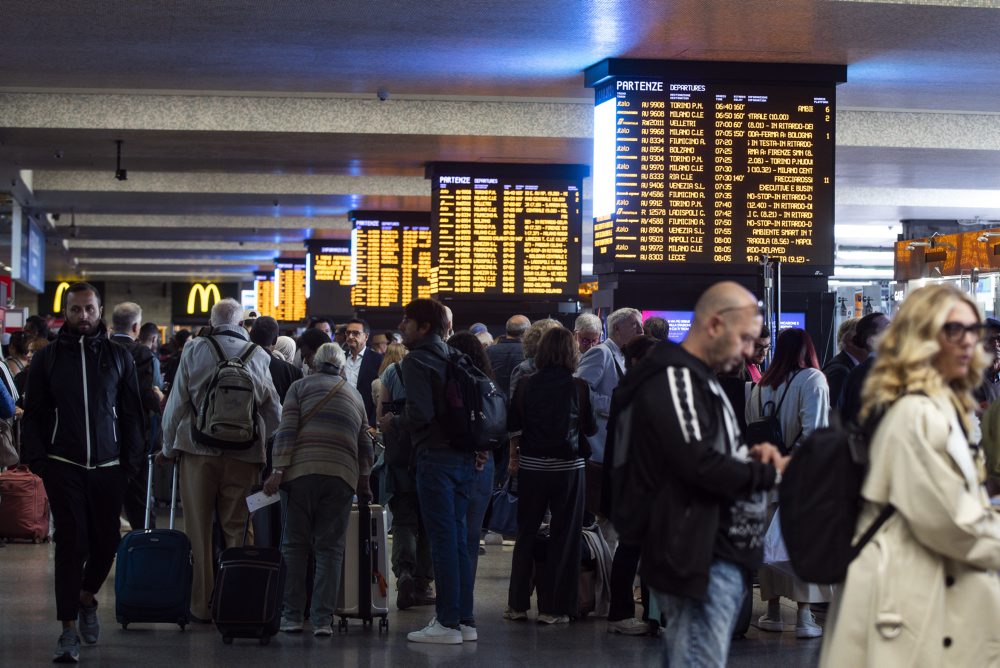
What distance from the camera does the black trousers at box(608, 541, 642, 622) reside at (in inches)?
288

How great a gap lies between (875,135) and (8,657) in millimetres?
10023

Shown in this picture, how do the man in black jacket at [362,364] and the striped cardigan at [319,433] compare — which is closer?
the striped cardigan at [319,433]

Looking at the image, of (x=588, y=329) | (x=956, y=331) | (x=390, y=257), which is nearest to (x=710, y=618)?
(x=956, y=331)

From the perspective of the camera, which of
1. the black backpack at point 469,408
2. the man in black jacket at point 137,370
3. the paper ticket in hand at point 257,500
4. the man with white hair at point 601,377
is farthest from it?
the man in black jacket at point 137,370

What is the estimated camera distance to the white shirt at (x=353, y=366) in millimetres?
11852

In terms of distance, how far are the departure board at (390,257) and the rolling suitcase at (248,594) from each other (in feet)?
42.0

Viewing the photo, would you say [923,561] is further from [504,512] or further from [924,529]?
[504,512]

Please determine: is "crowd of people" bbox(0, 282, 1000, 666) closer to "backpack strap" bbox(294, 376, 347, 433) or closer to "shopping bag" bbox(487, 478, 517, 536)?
"backpack strap" bbox(294, 376, 347, 433)

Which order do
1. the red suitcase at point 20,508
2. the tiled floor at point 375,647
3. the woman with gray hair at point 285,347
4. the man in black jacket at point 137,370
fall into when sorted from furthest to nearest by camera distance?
1. the red suitcase at point 20,508
2. the woman with gray hair at point 285,347
3. the man in black jacket at point 137,370
4. the tiled floor at point 375,647

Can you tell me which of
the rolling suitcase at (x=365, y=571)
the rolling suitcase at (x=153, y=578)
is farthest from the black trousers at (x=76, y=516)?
the rolling suitcase at (x=365, y=571)

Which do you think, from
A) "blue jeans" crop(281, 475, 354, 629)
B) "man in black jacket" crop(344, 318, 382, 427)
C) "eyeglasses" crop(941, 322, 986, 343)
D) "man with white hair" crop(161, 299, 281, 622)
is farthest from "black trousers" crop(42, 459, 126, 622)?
"eyeglasses" crop(941, 322, 986, 343)

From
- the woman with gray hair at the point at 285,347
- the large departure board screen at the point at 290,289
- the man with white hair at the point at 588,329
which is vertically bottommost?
the woman with gray hair at the point at 285,347

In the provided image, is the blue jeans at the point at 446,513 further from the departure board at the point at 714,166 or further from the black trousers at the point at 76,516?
the departure board at the point at 714,166

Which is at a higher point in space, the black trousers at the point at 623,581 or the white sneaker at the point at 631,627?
the black trousers at the point at 623,581
